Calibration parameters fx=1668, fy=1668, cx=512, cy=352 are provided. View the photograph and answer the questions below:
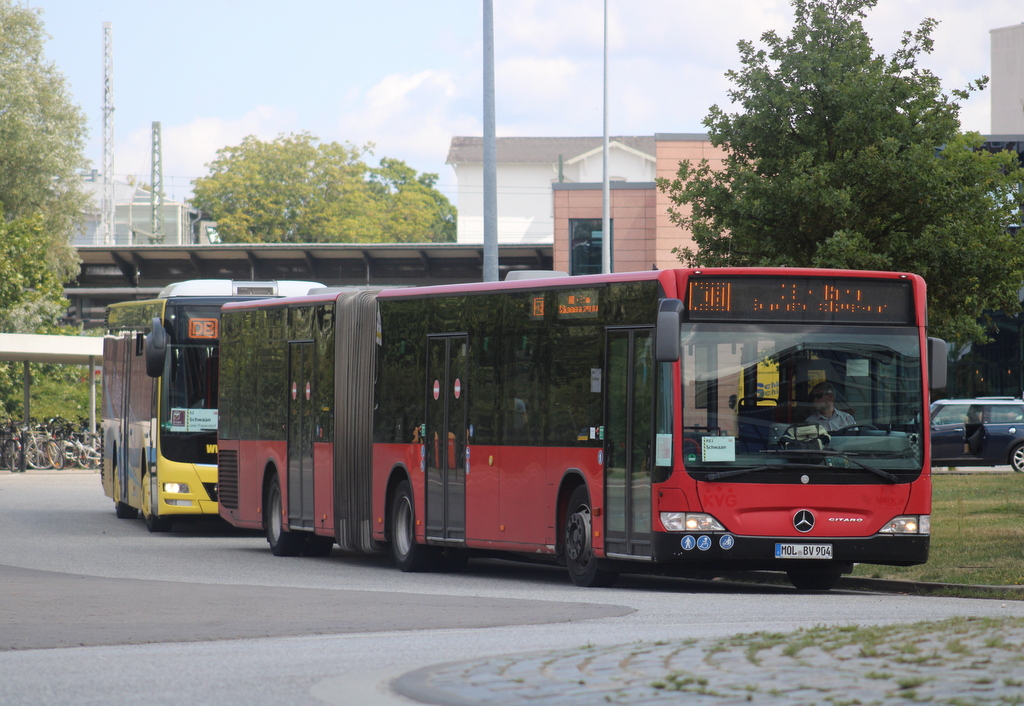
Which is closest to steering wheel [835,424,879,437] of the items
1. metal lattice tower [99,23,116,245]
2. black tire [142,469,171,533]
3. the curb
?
the curb

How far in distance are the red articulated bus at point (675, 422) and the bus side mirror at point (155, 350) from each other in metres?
6.77

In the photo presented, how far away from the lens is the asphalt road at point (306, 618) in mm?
8281

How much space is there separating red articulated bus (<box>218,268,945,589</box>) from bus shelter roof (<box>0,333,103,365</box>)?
26.9 m

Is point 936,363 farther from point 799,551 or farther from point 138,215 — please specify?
point 138,215

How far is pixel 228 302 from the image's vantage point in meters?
23.7

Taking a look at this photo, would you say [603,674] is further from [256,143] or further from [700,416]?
[256,143]

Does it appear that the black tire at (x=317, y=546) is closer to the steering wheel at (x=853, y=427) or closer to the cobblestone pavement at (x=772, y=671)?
the steering wheel at (x=853, y=427)

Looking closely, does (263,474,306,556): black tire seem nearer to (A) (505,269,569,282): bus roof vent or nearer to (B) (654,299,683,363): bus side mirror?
(A) (505,269,569,282): bus roof vent

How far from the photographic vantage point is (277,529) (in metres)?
20.2

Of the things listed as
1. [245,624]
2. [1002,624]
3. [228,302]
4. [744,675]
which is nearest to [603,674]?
[744,675]

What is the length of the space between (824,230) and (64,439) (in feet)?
94.7

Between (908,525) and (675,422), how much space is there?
2174 millimetres

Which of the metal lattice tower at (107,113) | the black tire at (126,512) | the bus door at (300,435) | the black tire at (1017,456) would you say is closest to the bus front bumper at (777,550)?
the bus door at (300,435)

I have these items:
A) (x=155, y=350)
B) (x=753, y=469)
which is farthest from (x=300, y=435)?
(x=753, y=469)
